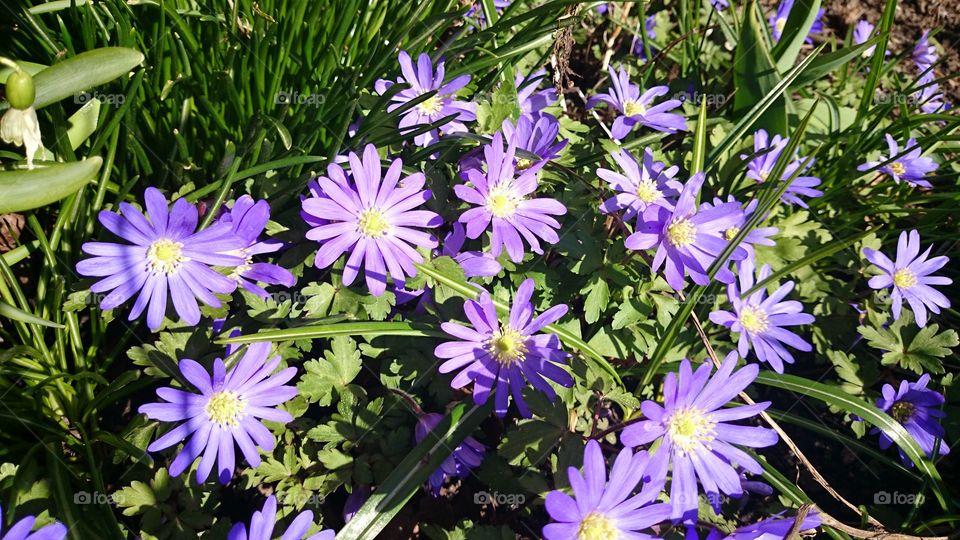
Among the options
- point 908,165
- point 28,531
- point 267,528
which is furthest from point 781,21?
point 28,531

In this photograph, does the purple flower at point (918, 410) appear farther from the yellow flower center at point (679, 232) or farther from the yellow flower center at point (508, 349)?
the yellow flower center at point (508, 349)

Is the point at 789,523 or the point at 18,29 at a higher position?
the point at 18,29

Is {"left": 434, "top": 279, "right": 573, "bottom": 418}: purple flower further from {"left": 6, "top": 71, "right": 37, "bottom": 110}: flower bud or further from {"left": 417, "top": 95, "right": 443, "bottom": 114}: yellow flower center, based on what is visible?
{"left": 6, "top": 71, "right": 37, "bottom": 110}: flower bud

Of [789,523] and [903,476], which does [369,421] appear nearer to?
[789,523]

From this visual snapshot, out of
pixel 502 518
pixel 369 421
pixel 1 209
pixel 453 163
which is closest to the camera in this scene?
pixel 1 209

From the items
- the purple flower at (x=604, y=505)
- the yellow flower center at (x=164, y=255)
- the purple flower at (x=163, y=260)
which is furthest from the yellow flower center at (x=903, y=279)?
the yellow flower center at (x=164, y=255)

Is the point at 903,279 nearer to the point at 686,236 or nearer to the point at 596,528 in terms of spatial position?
the point at 686,236

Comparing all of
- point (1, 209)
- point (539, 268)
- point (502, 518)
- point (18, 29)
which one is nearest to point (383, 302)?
point (539, 268)
